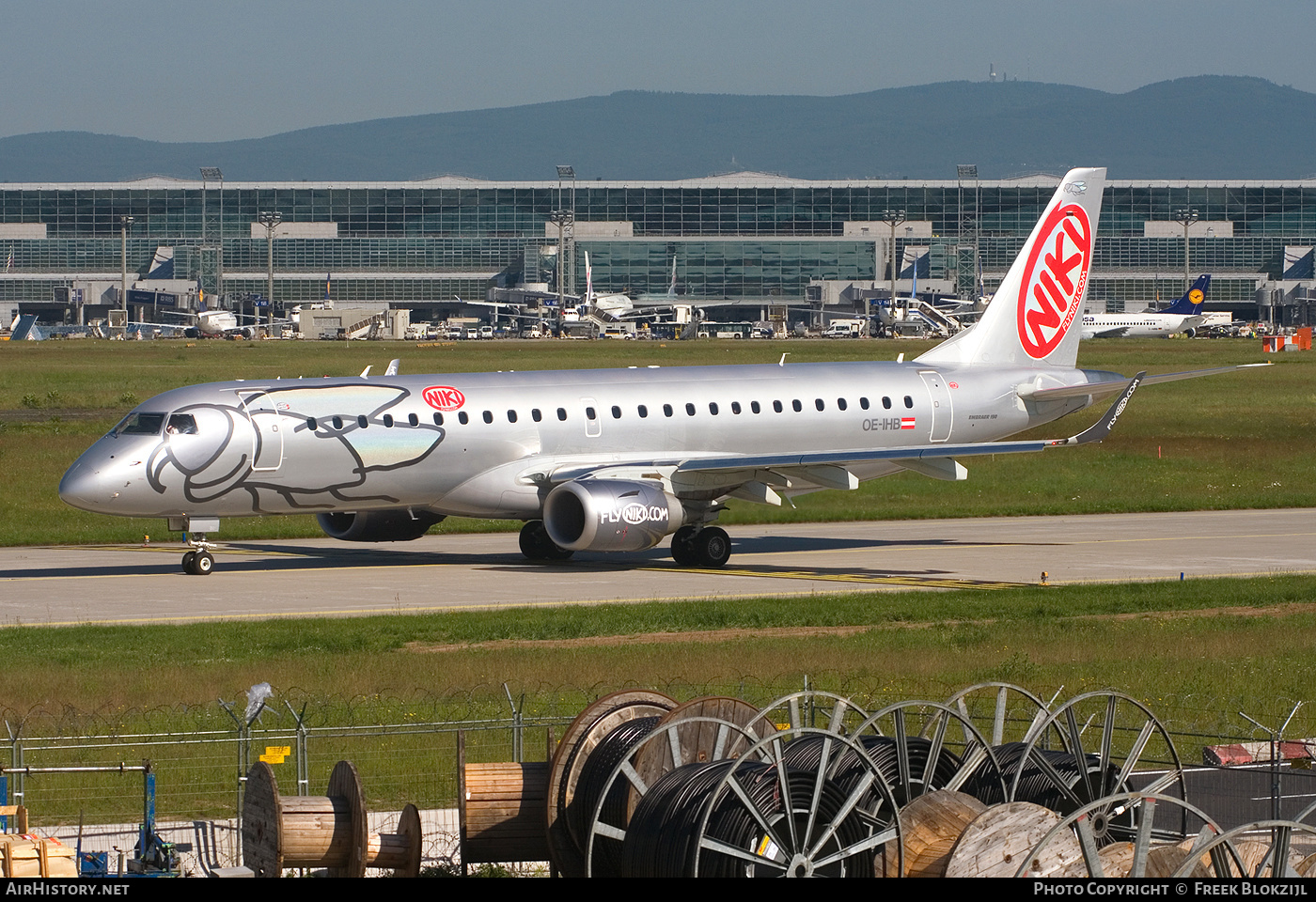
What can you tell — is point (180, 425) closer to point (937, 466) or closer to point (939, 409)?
point (937, 466)

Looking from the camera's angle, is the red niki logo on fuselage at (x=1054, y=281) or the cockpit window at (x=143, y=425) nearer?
the cockpit window at (x=143, y=425)

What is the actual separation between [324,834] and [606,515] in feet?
66.8

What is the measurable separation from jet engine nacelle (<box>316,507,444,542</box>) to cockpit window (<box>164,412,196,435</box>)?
506 centimetres

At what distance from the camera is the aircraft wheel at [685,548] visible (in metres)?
39.2

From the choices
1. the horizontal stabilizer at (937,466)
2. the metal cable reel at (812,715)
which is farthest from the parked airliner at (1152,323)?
the metal cable reel at (812,715)

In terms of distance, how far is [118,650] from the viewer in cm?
2762

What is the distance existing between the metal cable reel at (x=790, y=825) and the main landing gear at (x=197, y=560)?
25.5 meters

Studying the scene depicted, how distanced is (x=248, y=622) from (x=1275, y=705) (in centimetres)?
1701

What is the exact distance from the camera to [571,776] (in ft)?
52.7

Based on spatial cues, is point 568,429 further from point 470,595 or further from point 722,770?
point 722,770

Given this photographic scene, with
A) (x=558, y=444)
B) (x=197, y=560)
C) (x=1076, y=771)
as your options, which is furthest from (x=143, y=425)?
(x=1076, y=771)

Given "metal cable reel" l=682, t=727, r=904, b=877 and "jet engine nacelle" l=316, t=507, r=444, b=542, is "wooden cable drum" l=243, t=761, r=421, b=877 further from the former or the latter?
"jet engine nacelle" l=316, t=507, r=444, b=542

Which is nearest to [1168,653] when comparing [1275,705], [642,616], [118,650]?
[1275,705]

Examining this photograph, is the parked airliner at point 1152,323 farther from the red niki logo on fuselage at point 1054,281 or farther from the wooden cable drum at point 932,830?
the wooden cable drum at point 932,830
